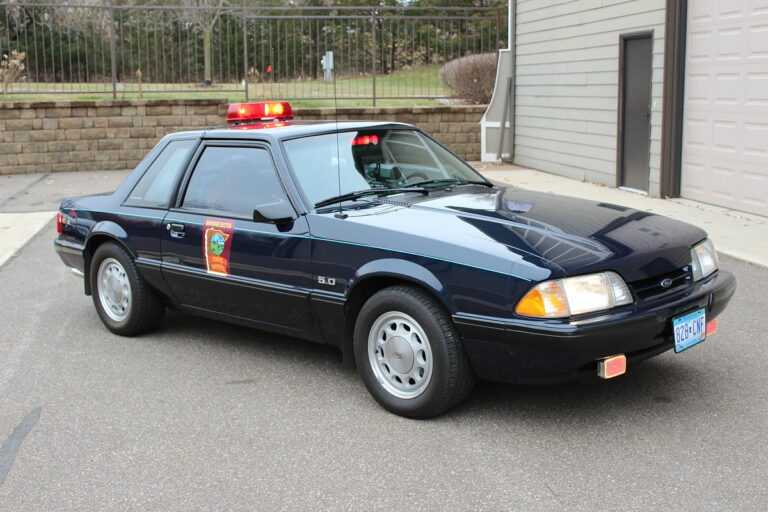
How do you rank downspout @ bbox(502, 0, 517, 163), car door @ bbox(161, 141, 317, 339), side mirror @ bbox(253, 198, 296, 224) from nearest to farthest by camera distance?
1. side mirror @ bbox(253, 198, 296, 224)
2. car door @ bbox(161, 141, 317, 339)
3. downspout @ bbox(502, 0, 517, 163)

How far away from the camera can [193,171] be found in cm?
562

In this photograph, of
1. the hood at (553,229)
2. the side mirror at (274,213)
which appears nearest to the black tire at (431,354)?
the hood at (553,229)

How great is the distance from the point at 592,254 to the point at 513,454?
3.22 ft

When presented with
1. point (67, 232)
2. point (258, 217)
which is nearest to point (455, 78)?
point (67, 232)

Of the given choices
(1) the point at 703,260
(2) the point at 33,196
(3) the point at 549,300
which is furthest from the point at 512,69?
(3) the point at 549,300

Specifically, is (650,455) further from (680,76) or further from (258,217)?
(680,76)

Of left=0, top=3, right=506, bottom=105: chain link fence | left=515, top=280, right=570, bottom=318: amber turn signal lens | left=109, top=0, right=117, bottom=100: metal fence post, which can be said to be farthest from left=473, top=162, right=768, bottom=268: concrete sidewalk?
left=109, top=0, right=117, bottom=100: metal fence post

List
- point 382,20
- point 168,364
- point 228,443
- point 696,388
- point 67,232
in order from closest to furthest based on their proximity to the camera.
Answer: point 228,443 < point 696,388 < point 168,364 < point 67,232 < point 382,20

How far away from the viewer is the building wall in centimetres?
1691

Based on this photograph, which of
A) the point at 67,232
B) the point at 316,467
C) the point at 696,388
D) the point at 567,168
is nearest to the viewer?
the point at 316,467

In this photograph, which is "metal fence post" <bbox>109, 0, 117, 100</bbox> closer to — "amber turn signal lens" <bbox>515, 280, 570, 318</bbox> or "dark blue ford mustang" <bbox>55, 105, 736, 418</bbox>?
"dark blue ford mustang" <bbox>55, 105, 736, 418</bbox>

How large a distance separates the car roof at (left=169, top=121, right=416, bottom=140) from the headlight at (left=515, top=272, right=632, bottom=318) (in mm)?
1954

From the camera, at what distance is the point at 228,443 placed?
164 inches

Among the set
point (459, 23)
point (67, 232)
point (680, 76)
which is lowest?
point (67, 232)
